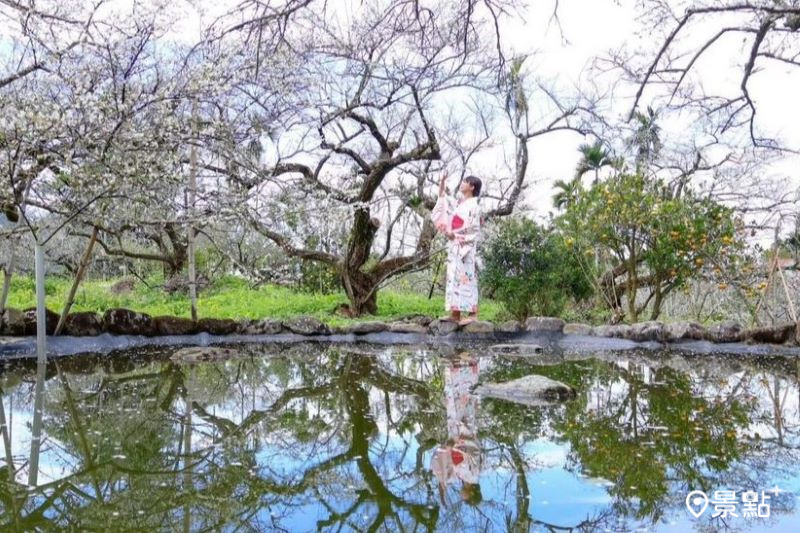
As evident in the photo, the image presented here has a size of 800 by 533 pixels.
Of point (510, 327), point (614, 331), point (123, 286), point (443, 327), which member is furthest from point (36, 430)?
point (123, 286)

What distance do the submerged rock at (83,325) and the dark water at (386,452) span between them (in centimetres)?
152

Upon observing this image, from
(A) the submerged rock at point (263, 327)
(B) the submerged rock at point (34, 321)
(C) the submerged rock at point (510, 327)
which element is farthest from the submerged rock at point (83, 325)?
(C) the submerged rock at point (510, 327)

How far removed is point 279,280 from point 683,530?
23.1ft

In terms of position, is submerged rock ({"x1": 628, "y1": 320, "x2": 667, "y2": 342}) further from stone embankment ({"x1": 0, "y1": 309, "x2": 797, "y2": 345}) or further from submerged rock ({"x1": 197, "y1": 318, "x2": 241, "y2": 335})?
submerged rock ({"x1": 197, "y1": 318, "x2": 241, "y2": 335})

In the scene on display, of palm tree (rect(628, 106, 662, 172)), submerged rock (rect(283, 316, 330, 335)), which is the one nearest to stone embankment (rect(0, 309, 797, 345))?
submerged rock (rect(283, 316, 330, 335))

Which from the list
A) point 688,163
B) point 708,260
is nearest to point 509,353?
point 708,260

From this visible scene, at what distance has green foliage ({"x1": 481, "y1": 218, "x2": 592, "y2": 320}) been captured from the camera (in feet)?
29.2

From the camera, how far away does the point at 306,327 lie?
8141 mm

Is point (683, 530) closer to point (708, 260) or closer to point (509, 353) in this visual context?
point (509, 353)

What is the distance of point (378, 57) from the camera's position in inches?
342

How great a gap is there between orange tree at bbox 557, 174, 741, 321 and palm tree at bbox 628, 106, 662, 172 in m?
1.74

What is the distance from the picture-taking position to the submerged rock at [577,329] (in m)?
7.74

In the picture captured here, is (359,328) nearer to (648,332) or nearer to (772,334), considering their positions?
(648,332)

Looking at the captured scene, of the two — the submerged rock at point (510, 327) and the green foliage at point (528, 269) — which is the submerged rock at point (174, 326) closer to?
the submerged rock at point (510, 327)
